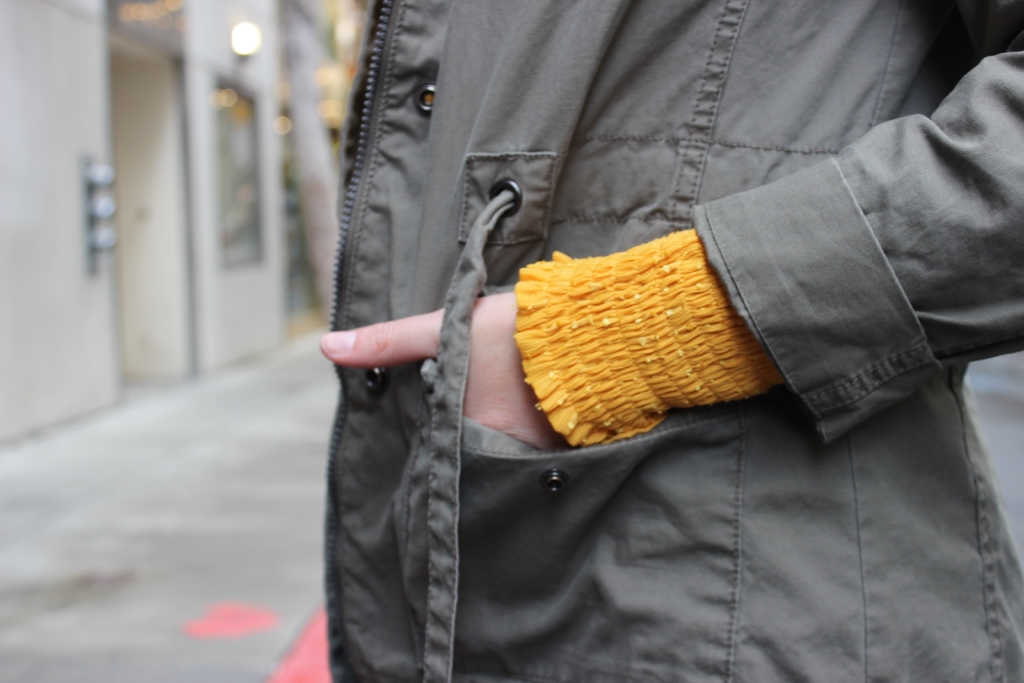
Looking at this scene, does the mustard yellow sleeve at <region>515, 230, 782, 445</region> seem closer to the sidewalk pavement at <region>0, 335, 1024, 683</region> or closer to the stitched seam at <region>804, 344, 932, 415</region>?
the stitched seam at <region>804, 344, 932, 415</region>

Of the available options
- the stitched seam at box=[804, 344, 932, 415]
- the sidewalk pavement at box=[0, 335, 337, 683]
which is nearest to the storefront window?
the sidewalk pavement at box=[0, 335, 337, 683]

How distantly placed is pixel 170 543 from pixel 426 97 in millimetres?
3562

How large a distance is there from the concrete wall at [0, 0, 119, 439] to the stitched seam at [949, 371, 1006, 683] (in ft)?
19.6

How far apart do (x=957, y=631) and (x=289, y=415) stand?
6.47 metres

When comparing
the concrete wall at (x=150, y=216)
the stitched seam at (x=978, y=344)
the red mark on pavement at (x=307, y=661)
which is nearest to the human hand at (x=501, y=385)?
the stitched seam at (x=978, y=344)

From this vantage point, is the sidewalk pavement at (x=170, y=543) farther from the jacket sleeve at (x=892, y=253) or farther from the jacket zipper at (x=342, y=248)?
the jacket sleeve at (x=892, y=253)

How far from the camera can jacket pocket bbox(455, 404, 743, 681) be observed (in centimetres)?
91

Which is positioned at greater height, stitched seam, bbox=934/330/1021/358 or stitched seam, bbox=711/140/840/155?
stitched seam, bbox=711/140/840/155

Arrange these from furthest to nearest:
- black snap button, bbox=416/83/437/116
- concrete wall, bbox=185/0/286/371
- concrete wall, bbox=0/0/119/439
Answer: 1. concrete wall, bbox=185/0/286/371
2. concrete wall, bbox=0/0/119/439
3. black snap button, bbox=416/83/437/116

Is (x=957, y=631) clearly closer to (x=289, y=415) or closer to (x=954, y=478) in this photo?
(x=954, y=478)

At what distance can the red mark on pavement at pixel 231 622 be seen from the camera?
10.6ft

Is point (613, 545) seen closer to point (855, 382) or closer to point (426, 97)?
point (855, 382)

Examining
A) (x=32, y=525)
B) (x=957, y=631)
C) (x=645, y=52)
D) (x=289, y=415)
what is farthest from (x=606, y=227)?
(x=289, y=415)

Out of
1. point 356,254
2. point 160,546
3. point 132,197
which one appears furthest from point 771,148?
point 132,197
